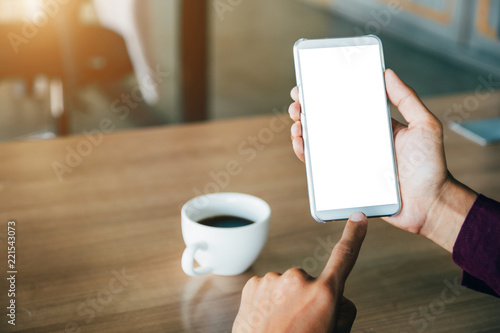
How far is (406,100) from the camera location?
2.51 ft

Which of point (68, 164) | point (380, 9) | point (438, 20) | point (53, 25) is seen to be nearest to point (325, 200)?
point (68, 164)

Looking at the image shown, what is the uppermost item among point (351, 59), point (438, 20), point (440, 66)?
point (351, 59)

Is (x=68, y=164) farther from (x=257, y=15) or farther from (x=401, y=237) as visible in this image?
(x=257, y=15)

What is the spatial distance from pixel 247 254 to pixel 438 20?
13.2 ft

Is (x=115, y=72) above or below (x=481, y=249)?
below

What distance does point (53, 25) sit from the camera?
7.05 ft

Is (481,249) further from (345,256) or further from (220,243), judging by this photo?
(220,243)
